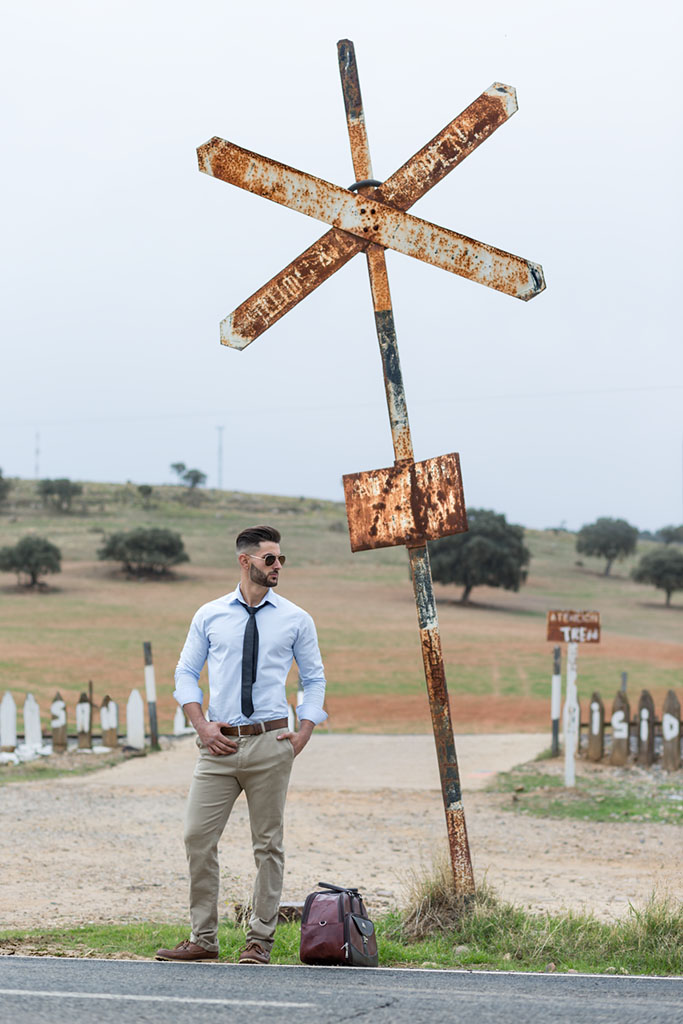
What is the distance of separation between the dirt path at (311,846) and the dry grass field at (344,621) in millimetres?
7666

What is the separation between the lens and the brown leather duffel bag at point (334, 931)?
5.20m

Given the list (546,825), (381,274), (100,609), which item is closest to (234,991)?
(381,274)

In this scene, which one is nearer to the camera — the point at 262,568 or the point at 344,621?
the point at 262,568

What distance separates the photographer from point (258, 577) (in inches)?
211

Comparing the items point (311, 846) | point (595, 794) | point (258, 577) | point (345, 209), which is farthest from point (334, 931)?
point (595, 794)

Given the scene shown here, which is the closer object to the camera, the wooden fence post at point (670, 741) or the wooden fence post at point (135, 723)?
the wooden fence post at point (670, 741)

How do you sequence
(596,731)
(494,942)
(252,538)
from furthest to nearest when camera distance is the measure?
1. (596,731)
2. (494,942)
3. (252,538)

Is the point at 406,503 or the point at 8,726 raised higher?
the point at 406,503

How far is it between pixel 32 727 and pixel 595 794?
25.1 feet

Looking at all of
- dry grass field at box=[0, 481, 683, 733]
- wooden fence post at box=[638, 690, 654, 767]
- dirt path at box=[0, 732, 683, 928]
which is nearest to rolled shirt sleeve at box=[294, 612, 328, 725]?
dirt path at box=[0, 732, 683, 928]

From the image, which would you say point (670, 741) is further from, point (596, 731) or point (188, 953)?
point (188, 953)

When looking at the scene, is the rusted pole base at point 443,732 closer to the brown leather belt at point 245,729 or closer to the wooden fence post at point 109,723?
the brown leather belt at point 245,729

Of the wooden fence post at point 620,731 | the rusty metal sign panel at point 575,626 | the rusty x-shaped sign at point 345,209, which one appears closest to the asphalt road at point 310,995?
the rusty x-shaped sign at point 345,209

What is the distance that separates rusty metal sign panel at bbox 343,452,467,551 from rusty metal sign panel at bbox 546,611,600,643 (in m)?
7.88
